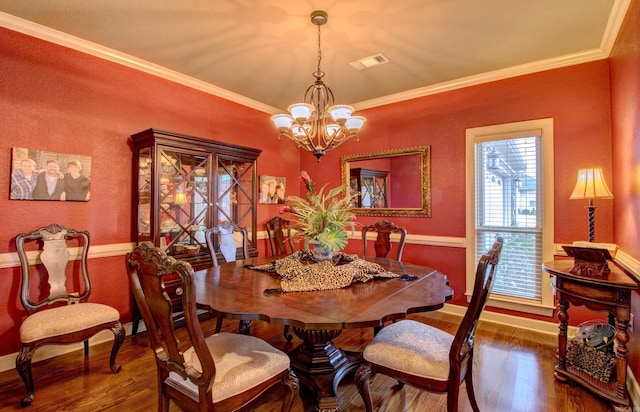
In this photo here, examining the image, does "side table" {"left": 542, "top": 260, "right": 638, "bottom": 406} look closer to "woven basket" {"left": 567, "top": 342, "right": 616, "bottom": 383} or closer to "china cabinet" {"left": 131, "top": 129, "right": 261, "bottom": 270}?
"woven basket" {"left": 567, "top": 342, "right": 616, "bottom": 383}

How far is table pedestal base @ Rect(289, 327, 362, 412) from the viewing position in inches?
76.1

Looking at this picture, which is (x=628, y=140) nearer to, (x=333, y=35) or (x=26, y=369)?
(x=333, y=35)

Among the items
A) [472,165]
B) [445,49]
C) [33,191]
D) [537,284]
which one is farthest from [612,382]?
[33,191]

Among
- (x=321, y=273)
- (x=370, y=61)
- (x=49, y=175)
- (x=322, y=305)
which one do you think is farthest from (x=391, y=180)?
(x=49, y=175)

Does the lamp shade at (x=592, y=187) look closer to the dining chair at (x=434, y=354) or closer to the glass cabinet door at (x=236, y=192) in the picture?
the dining chair at (x=434, y=354)

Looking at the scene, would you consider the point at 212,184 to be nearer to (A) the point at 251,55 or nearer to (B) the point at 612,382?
(A) the point at 251,55

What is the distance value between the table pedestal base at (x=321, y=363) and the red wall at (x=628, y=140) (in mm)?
1852

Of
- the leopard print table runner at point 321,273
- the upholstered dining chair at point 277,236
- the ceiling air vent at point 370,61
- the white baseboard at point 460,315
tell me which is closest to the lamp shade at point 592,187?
the white baseboard at point 460,315

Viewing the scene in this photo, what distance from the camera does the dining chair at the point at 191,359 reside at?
1222mm

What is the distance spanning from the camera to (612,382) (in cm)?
204

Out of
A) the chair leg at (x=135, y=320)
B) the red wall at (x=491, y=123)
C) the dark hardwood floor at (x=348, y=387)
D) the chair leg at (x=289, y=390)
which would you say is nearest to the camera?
the chair leg at (x=289, y=390)

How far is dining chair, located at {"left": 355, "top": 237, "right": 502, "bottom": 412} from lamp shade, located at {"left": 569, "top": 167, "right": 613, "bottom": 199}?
1370mm

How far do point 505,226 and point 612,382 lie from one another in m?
1.53

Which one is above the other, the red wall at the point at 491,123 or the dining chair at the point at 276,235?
the red wall at the point at 491,123
